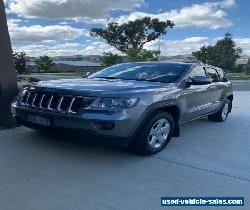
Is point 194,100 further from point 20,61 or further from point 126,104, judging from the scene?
point 20,61

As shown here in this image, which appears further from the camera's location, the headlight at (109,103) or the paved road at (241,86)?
the paved road at (241,86)

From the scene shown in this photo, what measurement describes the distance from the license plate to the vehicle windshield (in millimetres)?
1750

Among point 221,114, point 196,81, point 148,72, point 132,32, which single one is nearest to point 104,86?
point 148,72

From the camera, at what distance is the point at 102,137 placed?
441 centimetres

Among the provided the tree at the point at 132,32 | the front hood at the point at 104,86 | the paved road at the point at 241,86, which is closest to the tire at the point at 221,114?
the front hood at the point at 104,86

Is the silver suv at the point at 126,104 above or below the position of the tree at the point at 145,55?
below

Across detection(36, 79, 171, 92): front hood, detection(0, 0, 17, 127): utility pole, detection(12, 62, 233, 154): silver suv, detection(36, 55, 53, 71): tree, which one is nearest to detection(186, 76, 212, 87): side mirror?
detection(12, 62, 233, 154): silver suv

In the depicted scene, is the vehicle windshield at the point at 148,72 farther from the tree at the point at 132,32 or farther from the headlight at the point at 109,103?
the tree at the point at 132,32

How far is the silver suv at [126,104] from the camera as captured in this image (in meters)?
4.40

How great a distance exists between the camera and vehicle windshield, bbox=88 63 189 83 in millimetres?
5746

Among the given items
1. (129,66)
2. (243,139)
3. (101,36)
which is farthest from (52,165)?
(101,36)

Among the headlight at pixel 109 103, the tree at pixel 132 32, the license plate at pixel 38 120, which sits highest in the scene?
the tree at pixel 132 32

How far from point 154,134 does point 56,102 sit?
4.94 ft

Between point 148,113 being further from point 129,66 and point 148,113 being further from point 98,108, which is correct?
point 129,66
